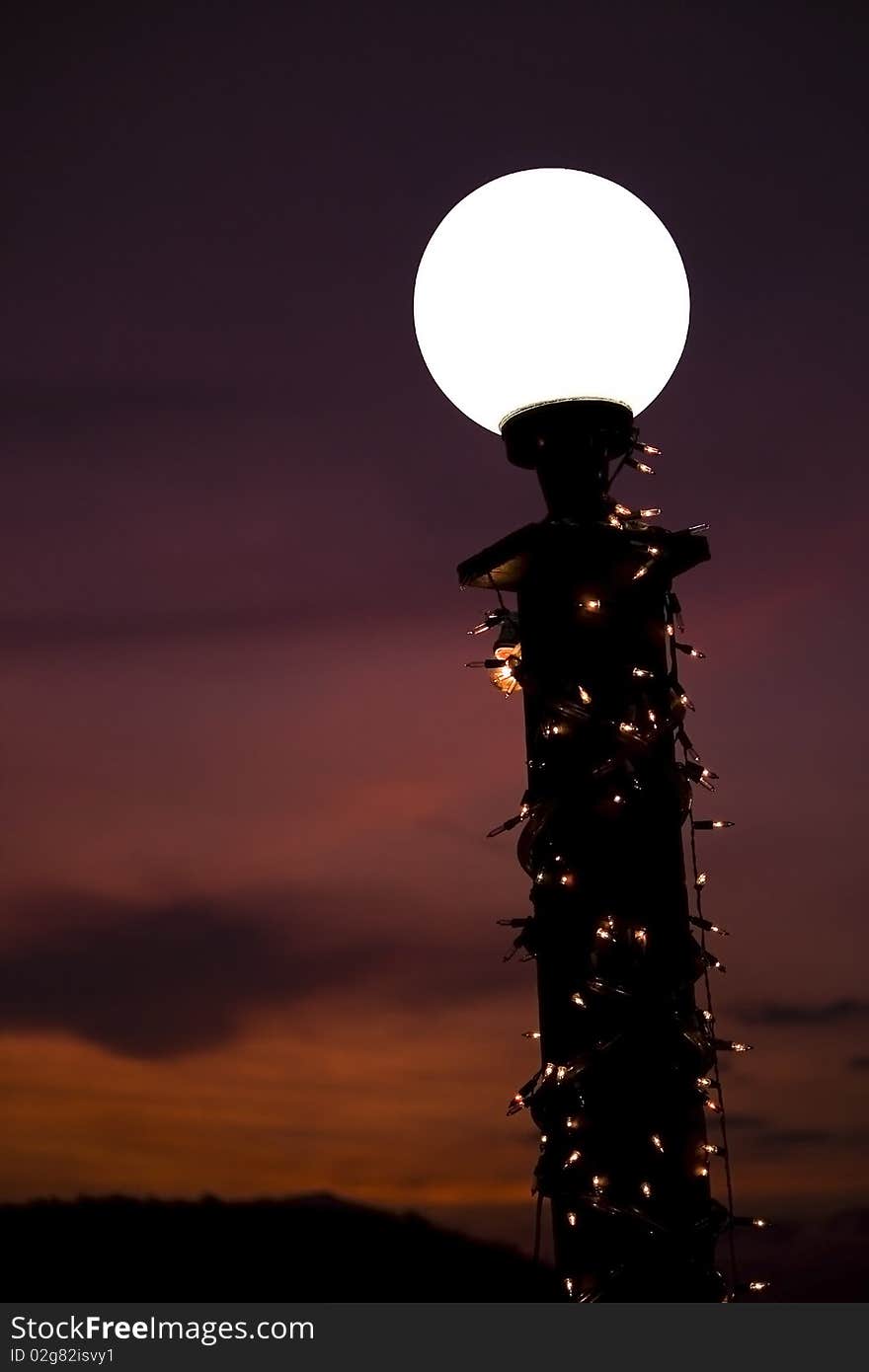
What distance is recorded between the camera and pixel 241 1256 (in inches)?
220

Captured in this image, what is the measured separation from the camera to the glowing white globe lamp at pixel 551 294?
295cm

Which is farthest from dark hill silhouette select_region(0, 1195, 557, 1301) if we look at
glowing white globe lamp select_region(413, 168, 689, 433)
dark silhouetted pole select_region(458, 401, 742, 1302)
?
glowing white globe lamp select_region(413, 168, 689, 433)

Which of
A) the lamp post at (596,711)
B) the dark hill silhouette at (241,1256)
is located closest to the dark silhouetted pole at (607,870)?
the lamp post at (596,711)

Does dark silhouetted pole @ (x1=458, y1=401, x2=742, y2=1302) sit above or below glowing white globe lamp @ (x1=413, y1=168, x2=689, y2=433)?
below

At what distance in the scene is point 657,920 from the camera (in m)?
2.95

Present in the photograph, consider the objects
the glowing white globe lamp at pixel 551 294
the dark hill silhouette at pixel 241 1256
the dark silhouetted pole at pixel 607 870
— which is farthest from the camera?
the dark hill silhouette at pixel 241 1256

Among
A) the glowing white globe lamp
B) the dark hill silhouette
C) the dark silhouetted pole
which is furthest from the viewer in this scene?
the dark hill silhouette

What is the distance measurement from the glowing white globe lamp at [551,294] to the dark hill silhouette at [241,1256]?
3.32 metres

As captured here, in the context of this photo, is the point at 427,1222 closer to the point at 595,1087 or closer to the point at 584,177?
the point at 595,1087

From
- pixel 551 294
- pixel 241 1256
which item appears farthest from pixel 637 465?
pixel 241 1256

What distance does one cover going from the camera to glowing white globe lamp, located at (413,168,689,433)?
9.69ft

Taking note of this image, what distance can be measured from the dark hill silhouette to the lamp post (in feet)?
8.39

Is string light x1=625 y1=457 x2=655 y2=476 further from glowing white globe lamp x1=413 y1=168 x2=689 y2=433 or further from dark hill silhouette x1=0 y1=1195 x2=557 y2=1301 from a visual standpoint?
dark hill silhouette x1=0 y1=1195 x2=557 y2=1301

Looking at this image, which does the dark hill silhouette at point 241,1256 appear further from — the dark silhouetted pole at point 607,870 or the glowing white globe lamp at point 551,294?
the glowing white globe lamp at point 551,294
